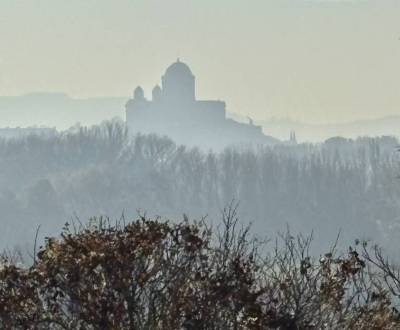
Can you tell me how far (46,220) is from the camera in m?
116

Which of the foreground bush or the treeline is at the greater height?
the foreground bush

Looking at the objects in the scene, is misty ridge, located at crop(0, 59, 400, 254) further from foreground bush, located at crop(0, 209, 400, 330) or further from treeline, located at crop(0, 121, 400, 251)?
foreground bush, located at crop(0, 209, 400, 330)

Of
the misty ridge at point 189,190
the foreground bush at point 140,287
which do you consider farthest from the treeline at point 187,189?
the foreground bush at point 140,287

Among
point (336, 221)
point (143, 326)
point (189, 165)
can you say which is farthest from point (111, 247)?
point (189, 165)

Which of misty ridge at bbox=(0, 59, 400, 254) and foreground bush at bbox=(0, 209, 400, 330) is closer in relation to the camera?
foreground bush at bbox=(0, 209, 400, 330)

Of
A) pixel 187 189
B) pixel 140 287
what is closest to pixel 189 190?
pixel 187 189

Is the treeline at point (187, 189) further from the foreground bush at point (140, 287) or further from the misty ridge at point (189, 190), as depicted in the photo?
the foreground bush at point (140, 287)

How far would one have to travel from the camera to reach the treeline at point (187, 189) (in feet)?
372

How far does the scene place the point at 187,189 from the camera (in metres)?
120

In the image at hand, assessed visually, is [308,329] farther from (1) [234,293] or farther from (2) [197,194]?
Answer: (2) [197,194]

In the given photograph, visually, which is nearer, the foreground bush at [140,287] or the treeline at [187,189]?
the foreground bush at [140,287]

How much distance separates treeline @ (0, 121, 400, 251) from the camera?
113250 mm

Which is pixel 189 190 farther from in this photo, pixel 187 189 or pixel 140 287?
pixel 140 287

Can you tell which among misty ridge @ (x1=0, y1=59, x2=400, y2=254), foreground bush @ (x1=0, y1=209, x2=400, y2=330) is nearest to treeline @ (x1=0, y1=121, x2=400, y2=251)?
misty ridge @ (x1=0, y1=59, x2=400, y2=254)
